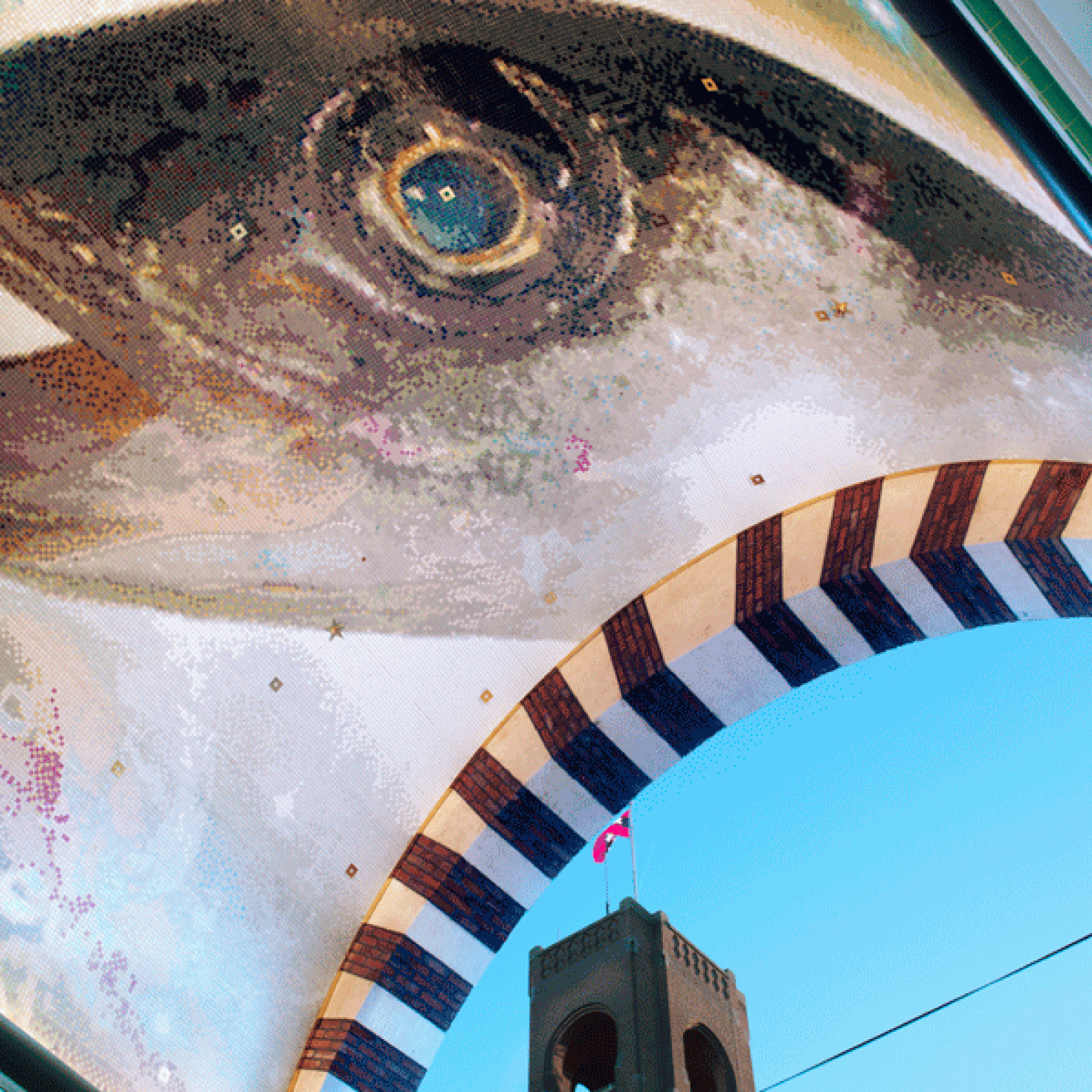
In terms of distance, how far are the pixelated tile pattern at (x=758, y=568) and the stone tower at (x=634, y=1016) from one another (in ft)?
17.6

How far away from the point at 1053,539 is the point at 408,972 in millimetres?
3645

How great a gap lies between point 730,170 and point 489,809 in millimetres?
3004

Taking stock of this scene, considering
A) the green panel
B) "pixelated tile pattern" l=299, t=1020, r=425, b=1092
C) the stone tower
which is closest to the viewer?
the green panel

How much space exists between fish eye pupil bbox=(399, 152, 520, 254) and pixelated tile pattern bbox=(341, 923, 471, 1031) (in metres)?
3.03

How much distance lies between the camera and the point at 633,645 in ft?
13.5

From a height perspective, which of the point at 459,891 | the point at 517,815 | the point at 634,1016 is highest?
the point at 634,1016

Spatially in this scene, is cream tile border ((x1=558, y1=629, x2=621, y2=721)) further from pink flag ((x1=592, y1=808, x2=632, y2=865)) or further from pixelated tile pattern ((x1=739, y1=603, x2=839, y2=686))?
pink flag ((x1=592, y1=808, x2=632, y2=865))

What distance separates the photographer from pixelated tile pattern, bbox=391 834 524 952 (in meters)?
3.96

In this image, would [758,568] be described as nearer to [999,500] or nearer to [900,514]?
[900,514]

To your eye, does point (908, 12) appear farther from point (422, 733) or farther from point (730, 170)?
point (422, 733)

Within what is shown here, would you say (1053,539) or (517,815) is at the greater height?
(1053,539)

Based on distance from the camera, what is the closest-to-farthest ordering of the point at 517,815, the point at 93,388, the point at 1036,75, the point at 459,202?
the point at 1036,75
the point at 93,388
the point at 459,202
the point at 517,815

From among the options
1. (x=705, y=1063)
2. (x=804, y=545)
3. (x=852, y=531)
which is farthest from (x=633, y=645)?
(x=705, y=1063)

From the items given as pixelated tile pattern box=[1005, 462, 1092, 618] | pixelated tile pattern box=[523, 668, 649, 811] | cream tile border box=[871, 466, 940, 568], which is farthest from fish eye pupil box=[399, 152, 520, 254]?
pixelated tile pattern box=[1005, 462, 1092, 618]
